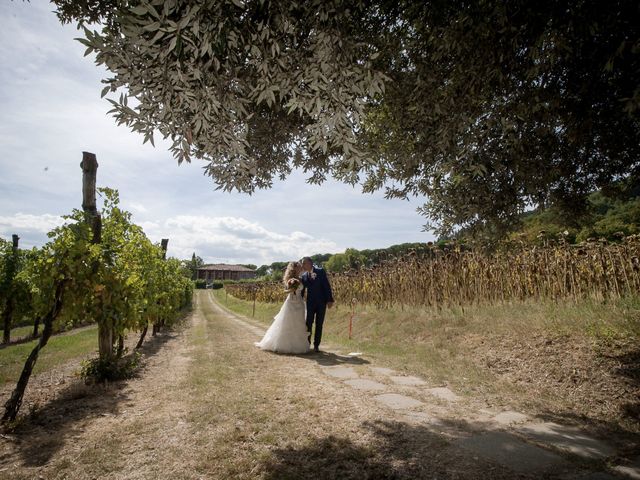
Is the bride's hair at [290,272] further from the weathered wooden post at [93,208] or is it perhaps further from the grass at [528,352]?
the weathered wooden post at [93,208]

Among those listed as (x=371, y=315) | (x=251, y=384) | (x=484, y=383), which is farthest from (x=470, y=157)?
(x=371, y=315)

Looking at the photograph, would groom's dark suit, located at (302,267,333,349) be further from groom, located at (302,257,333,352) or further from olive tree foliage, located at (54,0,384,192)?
olive tree foliage, located at (54,0,384,192)

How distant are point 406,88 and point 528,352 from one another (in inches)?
197

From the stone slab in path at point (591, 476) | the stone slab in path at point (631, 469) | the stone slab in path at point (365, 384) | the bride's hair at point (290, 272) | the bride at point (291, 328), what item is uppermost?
the bride's hair at point (290, 272)

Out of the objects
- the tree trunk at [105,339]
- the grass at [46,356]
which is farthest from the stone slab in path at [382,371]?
the grass at [46,356]

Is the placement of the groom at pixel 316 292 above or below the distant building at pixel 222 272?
below

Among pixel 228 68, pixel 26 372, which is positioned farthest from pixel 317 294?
pixel 228 68

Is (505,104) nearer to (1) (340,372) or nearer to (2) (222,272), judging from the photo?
(1) (340,372)

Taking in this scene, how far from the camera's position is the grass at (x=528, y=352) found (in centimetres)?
481

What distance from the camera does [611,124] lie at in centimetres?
480

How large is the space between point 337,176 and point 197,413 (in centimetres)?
515

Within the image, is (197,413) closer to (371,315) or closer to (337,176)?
(337,176)

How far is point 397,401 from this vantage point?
467cm

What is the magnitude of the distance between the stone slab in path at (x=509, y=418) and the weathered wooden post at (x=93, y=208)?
650 centimetres
